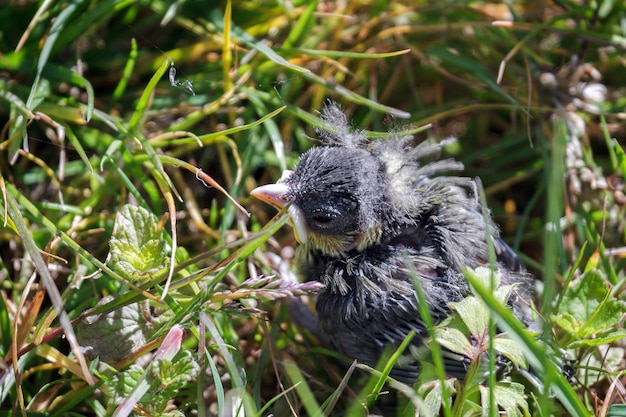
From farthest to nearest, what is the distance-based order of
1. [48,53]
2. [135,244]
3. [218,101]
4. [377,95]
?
[377,95]
[218,101]
[48,53]
[135,244]

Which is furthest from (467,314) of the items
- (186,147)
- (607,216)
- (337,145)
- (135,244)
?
(186,147)

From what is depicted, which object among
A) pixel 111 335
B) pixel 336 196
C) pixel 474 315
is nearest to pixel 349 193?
pixel 336 196

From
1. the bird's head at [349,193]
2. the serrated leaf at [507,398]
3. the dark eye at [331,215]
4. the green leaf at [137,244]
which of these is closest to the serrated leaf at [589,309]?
the serrated leaf at [507,398]

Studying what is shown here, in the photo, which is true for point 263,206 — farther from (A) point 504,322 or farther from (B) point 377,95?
(A) point 504,322

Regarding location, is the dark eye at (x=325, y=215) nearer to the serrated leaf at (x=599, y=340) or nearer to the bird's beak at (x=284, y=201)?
the bird's beak at (x=284, y=201)

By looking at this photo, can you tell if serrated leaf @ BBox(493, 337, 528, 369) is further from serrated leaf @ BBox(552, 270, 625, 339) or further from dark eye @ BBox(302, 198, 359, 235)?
dark eye @ BBox(302, 198, 359, 235)

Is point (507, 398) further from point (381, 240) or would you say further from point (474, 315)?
point (381, 240)
